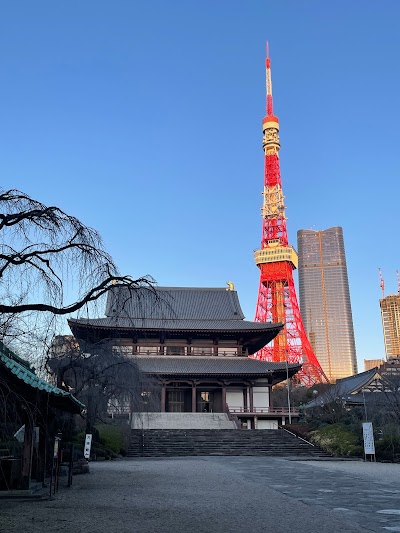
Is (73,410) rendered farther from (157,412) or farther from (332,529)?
(157,412)

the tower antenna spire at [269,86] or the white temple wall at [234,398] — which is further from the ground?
the tower antenna spire at [269,86]

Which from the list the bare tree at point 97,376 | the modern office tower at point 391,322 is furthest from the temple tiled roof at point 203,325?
the modern office tower at point 391,322

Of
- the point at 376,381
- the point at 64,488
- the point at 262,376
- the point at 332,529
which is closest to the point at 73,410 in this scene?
the point at 64,488

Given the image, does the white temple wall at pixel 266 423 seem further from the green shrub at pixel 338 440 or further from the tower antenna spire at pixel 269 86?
the tower antenna spire at pixel 269 86

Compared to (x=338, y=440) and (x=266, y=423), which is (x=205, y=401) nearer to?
(x=266, y=423)

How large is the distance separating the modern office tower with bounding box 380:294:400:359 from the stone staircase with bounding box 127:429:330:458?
11066 centimetres

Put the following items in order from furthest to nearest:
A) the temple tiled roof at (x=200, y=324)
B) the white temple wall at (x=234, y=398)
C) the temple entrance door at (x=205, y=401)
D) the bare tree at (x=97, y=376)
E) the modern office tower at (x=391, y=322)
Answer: the modern office tower at (x=391, y=322) → the temple entrance door at (x=205, y=401) → the white temple wall at (x=234, y=398) → the temple tiled roof at (x=200, y=324) → the bare tree at (x=97, y=376)

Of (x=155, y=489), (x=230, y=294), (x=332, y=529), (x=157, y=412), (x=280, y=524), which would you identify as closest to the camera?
(x=332, y=529)

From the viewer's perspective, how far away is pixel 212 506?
851cm

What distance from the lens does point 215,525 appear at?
22.0 feet

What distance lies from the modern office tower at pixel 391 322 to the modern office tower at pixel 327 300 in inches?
870

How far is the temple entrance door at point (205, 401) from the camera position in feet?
125

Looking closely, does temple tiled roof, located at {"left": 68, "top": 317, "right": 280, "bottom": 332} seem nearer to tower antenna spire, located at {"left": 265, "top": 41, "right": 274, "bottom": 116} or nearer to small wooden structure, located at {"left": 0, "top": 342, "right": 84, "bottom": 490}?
small wooden structure, located at {"left": 0, "top": 342, "right": 84, "bottom": 490}

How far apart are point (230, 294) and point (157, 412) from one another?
50.4 feet
